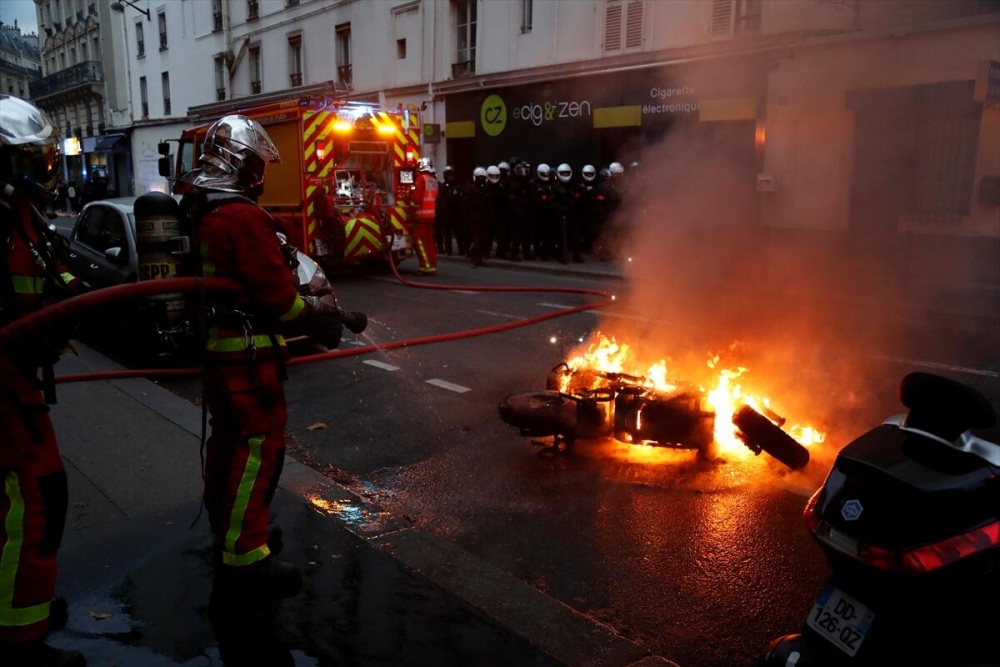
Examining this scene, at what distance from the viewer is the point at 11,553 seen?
2.35 meters

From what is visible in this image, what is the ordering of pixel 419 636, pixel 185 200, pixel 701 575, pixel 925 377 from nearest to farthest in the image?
pixel 925 377 → pixel 419 636 → pixel 185 200 → pixel 701 575

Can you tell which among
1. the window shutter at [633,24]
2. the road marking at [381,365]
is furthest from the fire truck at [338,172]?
the window shutter at [633,24]

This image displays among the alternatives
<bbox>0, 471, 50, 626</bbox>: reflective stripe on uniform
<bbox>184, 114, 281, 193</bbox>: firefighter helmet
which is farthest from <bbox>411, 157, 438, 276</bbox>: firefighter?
<bbox>0, 471, 50, 626</bbox>: reflective stripe on uniform

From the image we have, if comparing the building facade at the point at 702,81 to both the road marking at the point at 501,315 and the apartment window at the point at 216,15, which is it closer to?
the apartment window at the point at 216,15

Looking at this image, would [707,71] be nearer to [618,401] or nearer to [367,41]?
[618,401]

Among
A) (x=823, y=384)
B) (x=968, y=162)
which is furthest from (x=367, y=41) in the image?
(x=823, y=384)

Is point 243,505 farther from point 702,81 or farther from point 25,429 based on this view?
point 702,81

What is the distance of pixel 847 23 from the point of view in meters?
10.9

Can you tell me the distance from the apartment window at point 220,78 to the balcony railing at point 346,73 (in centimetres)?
768

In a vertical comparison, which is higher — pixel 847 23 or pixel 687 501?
pixel 847 23

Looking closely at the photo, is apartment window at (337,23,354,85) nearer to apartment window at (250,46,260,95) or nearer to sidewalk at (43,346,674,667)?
apartment window at (250,46,260,95)

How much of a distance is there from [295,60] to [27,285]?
84.1 ft

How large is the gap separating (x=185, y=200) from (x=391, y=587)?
1668 mm

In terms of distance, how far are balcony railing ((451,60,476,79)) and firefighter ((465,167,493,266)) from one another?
6569 mm
